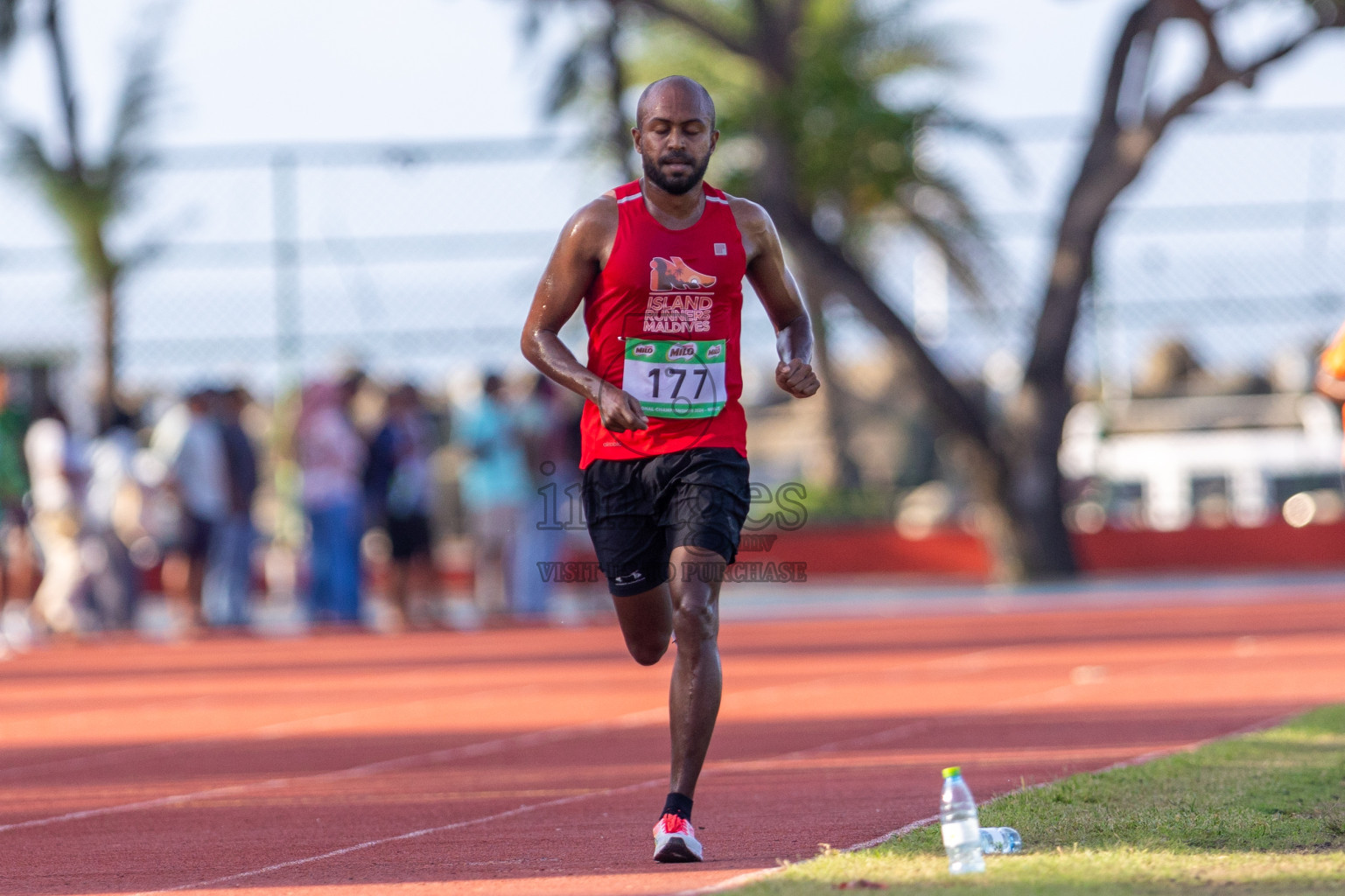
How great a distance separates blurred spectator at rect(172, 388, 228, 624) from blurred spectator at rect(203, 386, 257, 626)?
0.07 m

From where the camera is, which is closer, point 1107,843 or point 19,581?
point 1107,843

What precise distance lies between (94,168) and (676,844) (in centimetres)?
1933

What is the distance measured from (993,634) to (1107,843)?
30.6ft

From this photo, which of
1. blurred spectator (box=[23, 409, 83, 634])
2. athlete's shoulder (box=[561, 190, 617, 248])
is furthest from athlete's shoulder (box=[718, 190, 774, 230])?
blurred spectator (box=[23, 409, 83, 634])

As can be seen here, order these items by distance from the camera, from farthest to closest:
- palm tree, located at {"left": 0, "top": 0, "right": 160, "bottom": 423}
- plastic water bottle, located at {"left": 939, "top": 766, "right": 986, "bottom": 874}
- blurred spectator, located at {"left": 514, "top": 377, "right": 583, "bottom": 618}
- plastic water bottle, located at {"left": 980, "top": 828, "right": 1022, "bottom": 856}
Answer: palm tree, located at {"left": 0, "top": 0, "right": 160, "bottom": 423}
blurred spectator, located at {"left": 514, "top": 377, "right": 583, "bottom": 618}
plastic water bottle, located at {"left": 980, "top": 828, "right": 1022, "bottom": 856}
plastic water bottle, located at {"left": 939, "top": 766, "right": 986, "bottom": 874}

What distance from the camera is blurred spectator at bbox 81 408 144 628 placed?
15648 millimetres

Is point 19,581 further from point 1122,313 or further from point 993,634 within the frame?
point 1122,313

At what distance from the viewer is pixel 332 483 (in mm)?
15773

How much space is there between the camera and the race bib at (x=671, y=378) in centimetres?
546

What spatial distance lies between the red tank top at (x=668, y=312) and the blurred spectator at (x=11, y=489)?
11.0 meters

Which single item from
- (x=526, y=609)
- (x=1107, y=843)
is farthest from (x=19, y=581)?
(x=1107, y=843)

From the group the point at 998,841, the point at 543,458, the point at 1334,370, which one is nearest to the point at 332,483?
the point at 543,458

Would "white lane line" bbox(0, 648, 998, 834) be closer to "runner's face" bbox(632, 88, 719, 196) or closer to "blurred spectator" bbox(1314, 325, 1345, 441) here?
"blurred spectator" bbox(1314, 325, 1345, 441)

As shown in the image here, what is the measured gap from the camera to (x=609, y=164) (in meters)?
22.2
